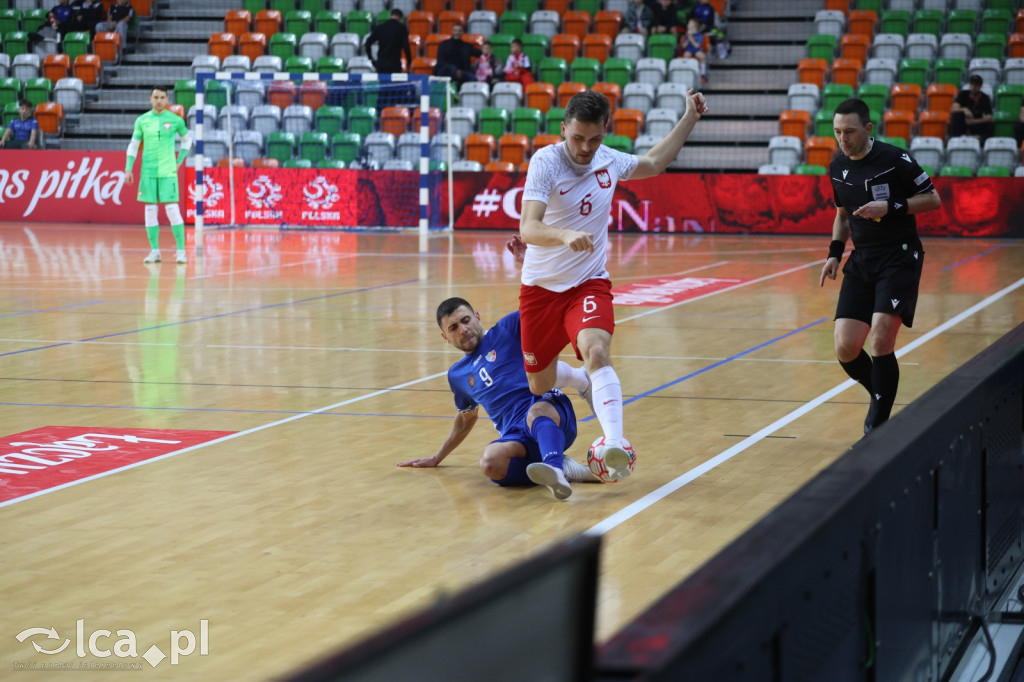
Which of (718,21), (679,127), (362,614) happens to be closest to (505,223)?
(718,21)

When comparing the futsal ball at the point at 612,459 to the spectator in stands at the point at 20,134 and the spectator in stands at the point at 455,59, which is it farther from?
the spectator in stands at the point at 20,134

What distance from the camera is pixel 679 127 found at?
6.05m

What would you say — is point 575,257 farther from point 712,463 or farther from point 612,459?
point 712,463

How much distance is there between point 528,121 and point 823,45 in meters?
5.95

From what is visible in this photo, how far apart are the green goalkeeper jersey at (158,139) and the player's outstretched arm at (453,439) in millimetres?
12301

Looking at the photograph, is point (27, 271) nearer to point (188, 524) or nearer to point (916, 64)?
point (188, 524)

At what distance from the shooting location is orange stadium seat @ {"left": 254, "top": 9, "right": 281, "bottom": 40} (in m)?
28.0

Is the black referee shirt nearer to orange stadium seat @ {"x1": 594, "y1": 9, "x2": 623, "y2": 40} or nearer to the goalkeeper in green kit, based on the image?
the goalkeeper in green kit

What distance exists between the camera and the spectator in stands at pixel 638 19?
25.4 m

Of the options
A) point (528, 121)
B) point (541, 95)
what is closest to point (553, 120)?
point (528, 121)

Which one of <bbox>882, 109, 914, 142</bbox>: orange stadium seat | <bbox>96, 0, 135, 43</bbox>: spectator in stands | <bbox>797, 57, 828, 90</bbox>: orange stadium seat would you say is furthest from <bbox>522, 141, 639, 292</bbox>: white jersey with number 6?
<bbox>96, 0, 135, 43</bbox>: spectator in stands

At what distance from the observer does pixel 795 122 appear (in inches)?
906

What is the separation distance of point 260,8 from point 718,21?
34.8 feet

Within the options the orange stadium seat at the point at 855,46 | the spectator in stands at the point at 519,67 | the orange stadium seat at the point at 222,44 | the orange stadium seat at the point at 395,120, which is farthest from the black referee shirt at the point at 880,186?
the orange stadium seat at the point at 222,44
